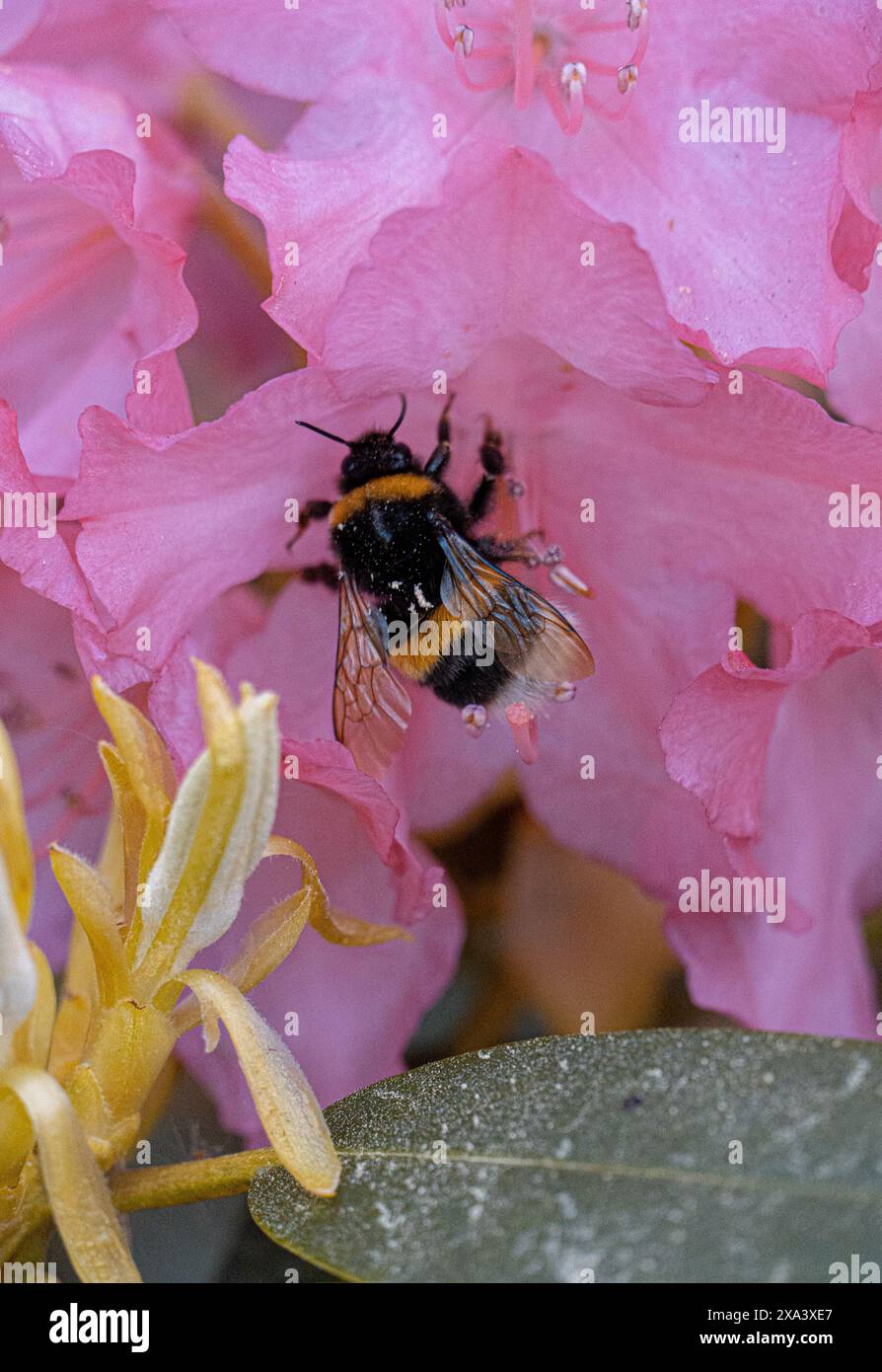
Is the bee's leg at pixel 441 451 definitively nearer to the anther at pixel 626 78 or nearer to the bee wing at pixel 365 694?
the bee wing at pixel 365 694

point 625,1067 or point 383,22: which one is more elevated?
point 383,22

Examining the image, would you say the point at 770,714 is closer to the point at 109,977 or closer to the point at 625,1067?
the point at 625,1067

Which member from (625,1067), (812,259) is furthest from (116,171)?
(625,1067)

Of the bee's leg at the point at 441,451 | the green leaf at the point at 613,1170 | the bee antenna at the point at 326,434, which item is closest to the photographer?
the green leaf at the point at 613,1170

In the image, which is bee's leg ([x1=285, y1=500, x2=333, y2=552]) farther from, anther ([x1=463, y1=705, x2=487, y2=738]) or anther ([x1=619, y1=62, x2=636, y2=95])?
anther ([x1=619, y1=62, x2=636, y2=95])

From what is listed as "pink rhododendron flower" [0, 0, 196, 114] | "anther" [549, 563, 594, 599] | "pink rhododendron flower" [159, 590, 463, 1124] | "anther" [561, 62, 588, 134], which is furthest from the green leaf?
"pink rhododendron flower" [0, 0, 196, 114]

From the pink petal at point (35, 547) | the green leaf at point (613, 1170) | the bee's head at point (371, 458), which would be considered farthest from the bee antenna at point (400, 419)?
the green leaf at point (613, 1170)
